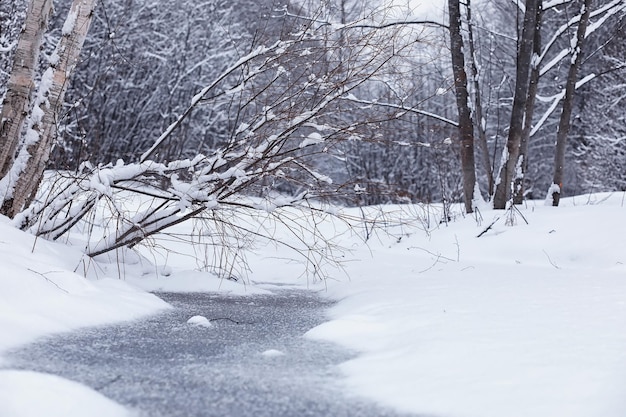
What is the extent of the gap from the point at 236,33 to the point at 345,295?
16027mm

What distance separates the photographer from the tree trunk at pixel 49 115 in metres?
4.74

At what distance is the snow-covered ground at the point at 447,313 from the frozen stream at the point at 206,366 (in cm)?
11

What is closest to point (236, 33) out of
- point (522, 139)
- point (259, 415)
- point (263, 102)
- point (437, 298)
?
point (522, 139)

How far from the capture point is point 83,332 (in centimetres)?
292

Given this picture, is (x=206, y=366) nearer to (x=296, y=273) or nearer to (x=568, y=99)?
(x=296, y=273)

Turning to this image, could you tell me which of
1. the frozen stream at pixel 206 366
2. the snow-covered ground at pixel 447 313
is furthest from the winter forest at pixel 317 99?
the frozen stream at pixel 206 366

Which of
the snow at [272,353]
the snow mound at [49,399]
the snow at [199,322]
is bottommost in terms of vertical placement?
the snow at [199,322]

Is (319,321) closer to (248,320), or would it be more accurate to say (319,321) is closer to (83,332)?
(248,320)

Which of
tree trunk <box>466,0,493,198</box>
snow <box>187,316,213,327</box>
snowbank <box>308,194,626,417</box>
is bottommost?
snow <box>187,316,213,327</box>

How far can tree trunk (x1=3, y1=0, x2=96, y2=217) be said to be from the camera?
4738mm

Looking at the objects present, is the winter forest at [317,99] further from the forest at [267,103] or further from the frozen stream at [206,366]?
the frozen stream at [206,366]

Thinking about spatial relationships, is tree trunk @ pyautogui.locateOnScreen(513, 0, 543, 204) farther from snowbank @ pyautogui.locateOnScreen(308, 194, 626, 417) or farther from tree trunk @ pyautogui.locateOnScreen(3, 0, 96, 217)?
tree trunk @ pyautogui.locateOnScreen(3, 0, 96, 217)

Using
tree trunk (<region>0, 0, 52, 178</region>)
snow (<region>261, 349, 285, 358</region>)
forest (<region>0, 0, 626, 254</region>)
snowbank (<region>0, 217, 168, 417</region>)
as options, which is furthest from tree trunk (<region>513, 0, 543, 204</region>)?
Result: snow (<region>261, 349, 285, 358</region>)

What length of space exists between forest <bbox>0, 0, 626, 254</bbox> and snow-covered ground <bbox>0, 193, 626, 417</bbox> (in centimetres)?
63
